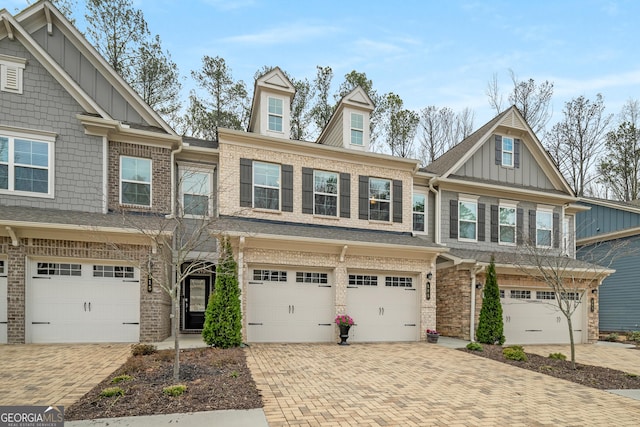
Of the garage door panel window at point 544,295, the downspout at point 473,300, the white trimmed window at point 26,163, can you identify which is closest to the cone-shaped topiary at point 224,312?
the white trimmed window at point 26,163

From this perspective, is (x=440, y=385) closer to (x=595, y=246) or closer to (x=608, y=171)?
(x=595, y=246)

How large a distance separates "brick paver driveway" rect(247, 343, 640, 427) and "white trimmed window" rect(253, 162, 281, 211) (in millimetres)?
4918

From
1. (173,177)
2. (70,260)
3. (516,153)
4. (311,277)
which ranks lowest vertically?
(311,277)

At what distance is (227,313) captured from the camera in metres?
10.4

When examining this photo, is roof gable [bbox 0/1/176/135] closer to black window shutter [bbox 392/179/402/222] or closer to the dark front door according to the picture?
the dark front door

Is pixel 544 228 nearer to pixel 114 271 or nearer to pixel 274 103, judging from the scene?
pixel 274 103

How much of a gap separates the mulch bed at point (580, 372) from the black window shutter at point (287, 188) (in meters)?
7.37

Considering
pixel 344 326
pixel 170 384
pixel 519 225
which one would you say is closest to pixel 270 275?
pixel 344 326

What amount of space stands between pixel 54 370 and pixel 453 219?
13941 millimetres

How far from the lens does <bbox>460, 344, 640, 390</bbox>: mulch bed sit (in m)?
8.39

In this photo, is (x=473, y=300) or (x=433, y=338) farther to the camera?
(x=473, y=300)

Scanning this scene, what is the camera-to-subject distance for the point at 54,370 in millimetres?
7445

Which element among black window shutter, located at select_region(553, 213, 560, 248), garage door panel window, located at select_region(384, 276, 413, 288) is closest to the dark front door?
garage door panel window, located at select_region(384, 276, 413, 288)

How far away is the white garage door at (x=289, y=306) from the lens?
11.9 metres
